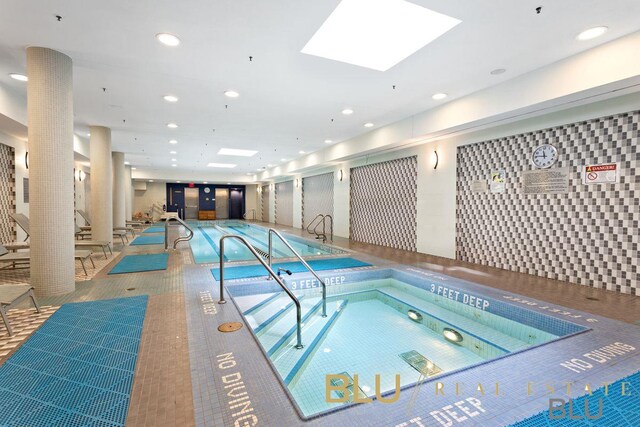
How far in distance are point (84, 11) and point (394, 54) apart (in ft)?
10.5

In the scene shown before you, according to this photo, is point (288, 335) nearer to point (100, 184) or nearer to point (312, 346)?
point (312, 346)

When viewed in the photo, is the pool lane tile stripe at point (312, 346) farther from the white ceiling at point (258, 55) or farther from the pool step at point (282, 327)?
the white ceiling at point (258, 55)

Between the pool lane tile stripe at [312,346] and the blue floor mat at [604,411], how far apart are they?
1.54 metres

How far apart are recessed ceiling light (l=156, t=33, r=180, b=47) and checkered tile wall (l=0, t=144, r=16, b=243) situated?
5.55 m

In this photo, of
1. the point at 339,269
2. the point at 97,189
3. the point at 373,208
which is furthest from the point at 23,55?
the point at 373,208

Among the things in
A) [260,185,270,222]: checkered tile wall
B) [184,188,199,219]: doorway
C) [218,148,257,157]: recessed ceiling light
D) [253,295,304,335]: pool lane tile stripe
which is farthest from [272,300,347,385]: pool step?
[184,188,199,219]: doorway

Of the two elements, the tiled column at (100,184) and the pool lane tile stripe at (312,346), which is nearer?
the pool lane tile stripe at (312,346)

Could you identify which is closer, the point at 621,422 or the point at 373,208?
the point at 621,422

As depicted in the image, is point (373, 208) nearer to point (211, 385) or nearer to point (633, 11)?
point (633, 11)

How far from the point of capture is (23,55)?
11.8 feet

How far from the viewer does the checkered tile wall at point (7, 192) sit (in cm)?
614

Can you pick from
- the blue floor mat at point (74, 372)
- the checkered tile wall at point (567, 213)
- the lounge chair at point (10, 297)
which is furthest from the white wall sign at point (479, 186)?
the lounge chair at point (10, 297)

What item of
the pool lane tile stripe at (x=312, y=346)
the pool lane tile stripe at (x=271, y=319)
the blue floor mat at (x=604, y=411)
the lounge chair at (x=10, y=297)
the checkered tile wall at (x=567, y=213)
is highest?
the checkered tile wall at (x=567, y=213)

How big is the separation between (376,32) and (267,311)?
3.61 metres
